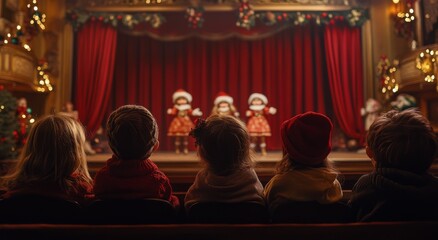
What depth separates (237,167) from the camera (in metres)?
2.05

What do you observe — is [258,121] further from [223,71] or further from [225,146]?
[225,146]

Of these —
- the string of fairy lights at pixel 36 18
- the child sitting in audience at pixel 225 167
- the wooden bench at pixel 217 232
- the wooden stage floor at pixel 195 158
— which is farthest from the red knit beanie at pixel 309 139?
the string of fairy lights at pixel 36 18

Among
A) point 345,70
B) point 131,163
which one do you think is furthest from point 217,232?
point 345,70

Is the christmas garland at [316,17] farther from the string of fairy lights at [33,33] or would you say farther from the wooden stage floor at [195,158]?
the string of fairy lights at [33,33]

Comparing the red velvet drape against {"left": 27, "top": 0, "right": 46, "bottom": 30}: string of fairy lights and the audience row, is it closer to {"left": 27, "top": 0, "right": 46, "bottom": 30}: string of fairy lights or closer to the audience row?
{"left": 27, "top": 0, "right": 46, "bottom": 30}: string of fairy lights

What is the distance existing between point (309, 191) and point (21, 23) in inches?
222

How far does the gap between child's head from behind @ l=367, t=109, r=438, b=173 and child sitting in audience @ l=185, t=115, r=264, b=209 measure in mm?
622

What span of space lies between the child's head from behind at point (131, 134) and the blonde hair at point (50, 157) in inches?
7.9

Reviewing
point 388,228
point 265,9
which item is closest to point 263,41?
point 265,9

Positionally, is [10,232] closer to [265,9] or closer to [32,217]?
[32,217]

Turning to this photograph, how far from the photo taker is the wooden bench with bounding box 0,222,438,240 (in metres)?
1.69

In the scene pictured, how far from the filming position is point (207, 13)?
7.37 metres

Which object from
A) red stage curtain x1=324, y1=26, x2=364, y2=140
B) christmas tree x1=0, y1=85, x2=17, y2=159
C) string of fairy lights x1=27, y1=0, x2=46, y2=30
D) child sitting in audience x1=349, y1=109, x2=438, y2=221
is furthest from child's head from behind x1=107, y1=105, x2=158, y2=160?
red stage curtain x1=324, y1=26, x2=364, y2=140

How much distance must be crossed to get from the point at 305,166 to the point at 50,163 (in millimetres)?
1248
